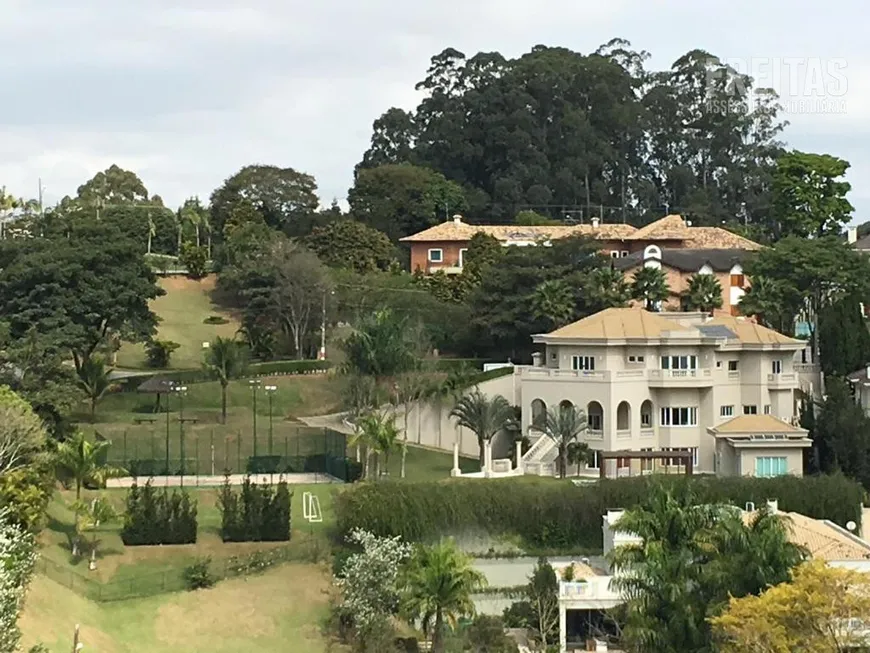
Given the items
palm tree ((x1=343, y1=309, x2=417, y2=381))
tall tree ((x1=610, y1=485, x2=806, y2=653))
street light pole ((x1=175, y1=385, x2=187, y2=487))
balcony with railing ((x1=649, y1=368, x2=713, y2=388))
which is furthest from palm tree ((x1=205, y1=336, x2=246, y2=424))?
tall tree ((x1=610, y1=485, x2=806, y2=653))

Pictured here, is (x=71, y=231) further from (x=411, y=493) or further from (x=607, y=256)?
(x=411, y=493)

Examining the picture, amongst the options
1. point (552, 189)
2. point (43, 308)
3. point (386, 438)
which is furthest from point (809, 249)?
point (552, 189)

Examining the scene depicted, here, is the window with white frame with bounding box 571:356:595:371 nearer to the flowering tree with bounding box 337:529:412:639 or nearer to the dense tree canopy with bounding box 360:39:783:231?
the flowering tree with bounding box 337:529:412:639

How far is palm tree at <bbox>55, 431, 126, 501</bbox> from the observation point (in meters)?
41.2

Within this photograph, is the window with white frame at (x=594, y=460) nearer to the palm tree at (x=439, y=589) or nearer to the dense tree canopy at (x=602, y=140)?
the palm tree at (x=439, y=589)

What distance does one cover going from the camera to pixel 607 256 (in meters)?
64.0

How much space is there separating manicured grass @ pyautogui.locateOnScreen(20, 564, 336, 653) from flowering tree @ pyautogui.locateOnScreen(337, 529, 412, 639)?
1.24 metres

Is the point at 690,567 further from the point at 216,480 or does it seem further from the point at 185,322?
the point at 185,322

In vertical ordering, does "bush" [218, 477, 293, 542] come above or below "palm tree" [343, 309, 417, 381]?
below

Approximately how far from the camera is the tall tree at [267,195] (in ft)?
290

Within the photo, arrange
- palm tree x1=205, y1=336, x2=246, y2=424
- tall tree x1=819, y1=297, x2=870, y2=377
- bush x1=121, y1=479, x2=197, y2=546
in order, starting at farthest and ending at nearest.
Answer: tall tree x1=819, y1=297, x2=870, y2=377
palm tree x1=205, y1=336, x2=246, y2=424
bush x1=121, y1=479, x2=197, y2=546

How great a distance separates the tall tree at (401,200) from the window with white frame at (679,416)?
122 feet

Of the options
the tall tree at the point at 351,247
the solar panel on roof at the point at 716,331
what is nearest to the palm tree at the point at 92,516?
the solar panel on roof at the point at 716,331

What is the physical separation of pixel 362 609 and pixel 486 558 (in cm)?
721
